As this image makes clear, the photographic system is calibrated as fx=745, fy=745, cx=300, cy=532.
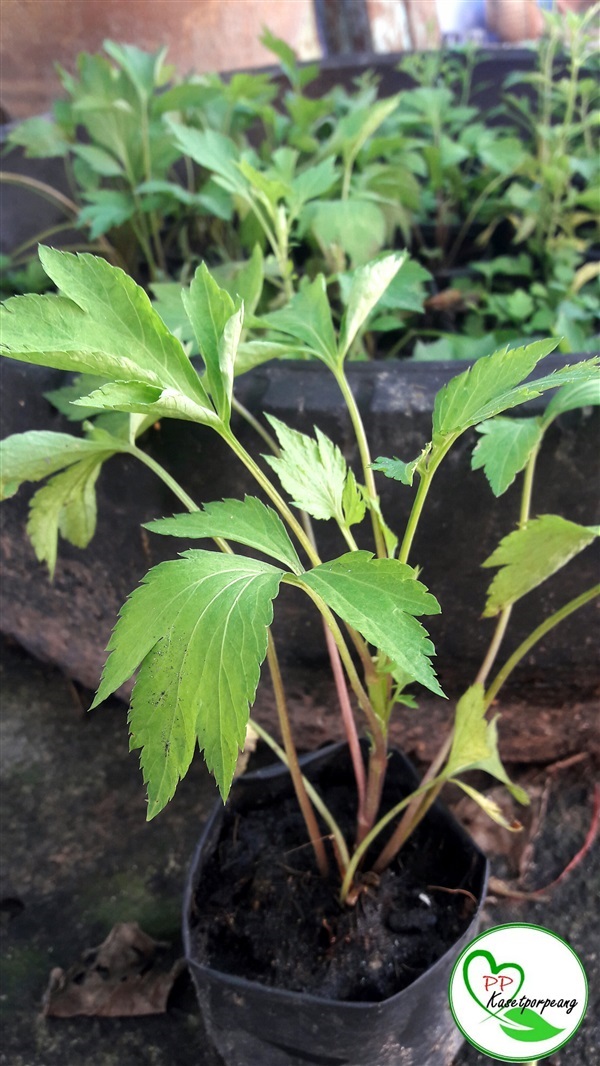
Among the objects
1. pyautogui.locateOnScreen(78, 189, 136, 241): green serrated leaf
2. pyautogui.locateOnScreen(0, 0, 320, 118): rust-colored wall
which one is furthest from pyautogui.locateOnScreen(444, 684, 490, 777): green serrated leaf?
pyautogui.locateOnScreen(0, 0, 320, 118): rust-colored wall

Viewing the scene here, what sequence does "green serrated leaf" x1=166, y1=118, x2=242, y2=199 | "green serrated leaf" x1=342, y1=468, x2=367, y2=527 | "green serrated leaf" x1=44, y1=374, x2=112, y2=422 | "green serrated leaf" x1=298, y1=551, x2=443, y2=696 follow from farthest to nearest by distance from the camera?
"green serrated leaf" x1=166, y1=118, x2=242, y2=199
"green serrated leaf" x1=44, y1=374, x2=112, y2=422
"green serrated leaf" x1=342, y1=468, x2=367, y2=527
"green serrated leaf" x1=298, y1=551, x2=443, y2=696

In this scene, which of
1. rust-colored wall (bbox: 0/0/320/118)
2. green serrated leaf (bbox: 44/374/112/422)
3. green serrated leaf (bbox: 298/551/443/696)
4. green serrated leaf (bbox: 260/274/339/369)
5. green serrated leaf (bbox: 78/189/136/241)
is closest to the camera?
green serrated leaf (bbox: 298/551/443/696)

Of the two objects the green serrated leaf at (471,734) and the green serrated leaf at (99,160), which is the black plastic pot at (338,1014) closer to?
the green serrated leaf at (471,734)

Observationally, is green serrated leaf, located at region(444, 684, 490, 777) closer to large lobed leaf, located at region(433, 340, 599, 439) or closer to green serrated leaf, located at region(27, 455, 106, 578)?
large lobed leaf, located at region(433, 340, 599, 439)

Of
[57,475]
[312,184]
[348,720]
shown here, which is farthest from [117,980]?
[312,184]

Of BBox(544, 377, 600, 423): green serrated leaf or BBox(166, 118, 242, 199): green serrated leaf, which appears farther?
BBox(166, 118, 242, 199): green serrated leaf

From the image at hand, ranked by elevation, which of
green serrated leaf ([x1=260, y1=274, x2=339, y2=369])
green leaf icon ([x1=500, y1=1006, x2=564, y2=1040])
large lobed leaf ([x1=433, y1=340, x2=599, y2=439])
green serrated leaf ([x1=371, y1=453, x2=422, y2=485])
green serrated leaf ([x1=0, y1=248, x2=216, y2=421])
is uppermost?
green serrated leaf ([x1=0, y1=248, x2=216, y2=421])

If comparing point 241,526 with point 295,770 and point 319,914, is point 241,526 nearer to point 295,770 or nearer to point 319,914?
point 295,770
